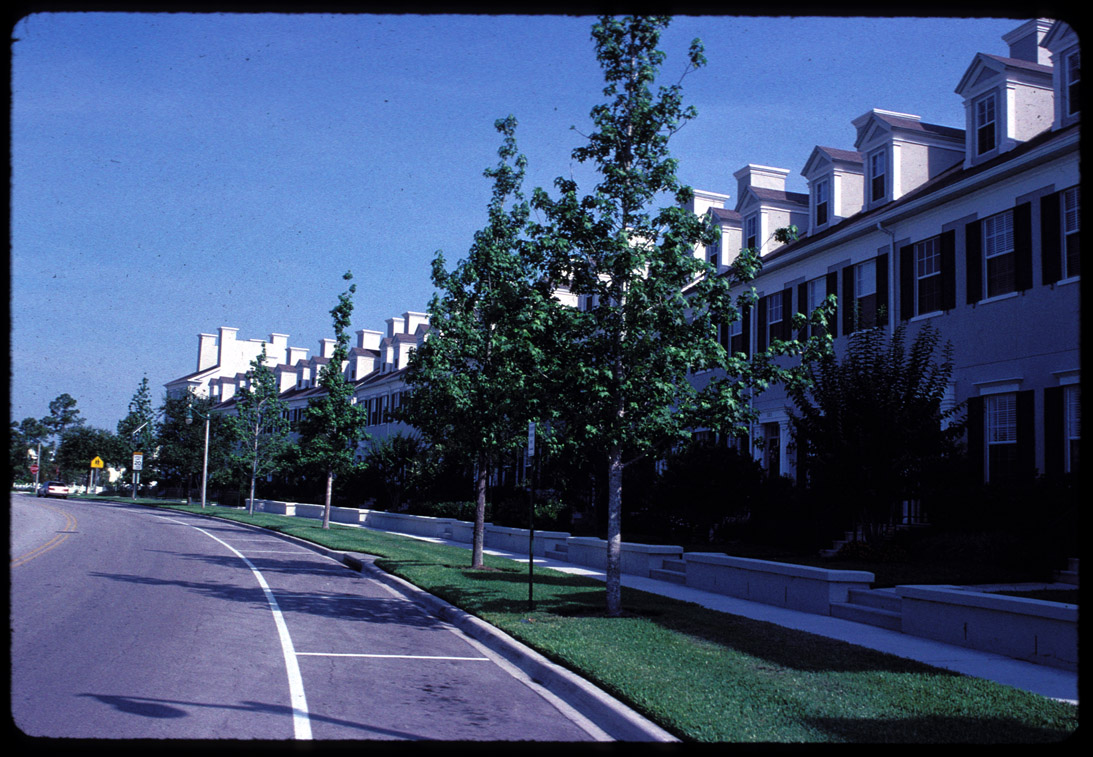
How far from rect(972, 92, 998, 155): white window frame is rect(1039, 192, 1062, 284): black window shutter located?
3.02 metres

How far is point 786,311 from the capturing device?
1038 inches

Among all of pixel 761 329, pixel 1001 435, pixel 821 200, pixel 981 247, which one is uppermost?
pixel 821 200

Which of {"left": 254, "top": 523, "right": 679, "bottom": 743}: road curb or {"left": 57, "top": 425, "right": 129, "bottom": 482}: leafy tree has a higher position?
{"left": 57, "top": 425, "right": 129, "bottom": 482}: leafy tree

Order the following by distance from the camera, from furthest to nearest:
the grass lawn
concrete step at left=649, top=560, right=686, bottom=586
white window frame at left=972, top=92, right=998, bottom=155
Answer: white window frame at left=972, top=92, right=998, bottom=155 → concrete step at left=649, top=560, right=686, bottom=586 → the grass lawn

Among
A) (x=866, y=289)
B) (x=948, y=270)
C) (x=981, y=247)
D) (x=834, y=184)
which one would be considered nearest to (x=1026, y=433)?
(x=981, y=247)

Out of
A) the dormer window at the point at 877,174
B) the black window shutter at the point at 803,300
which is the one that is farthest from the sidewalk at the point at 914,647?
the dormer window at the point at 877,174

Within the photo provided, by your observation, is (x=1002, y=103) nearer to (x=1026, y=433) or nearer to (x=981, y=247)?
(x=981, y=247)

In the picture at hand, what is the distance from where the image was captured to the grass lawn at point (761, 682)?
665cm

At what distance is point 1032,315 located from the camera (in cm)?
1756

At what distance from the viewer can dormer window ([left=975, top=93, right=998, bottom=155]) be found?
66.4 ft

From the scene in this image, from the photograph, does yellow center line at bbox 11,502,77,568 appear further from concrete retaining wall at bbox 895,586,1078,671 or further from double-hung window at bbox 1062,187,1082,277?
double-hung window at bbox 1062,187,1082,277

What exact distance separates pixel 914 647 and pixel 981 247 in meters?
11.2

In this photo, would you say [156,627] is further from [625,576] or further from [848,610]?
[625,576]

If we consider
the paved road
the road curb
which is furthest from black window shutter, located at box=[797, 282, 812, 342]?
the road curb
